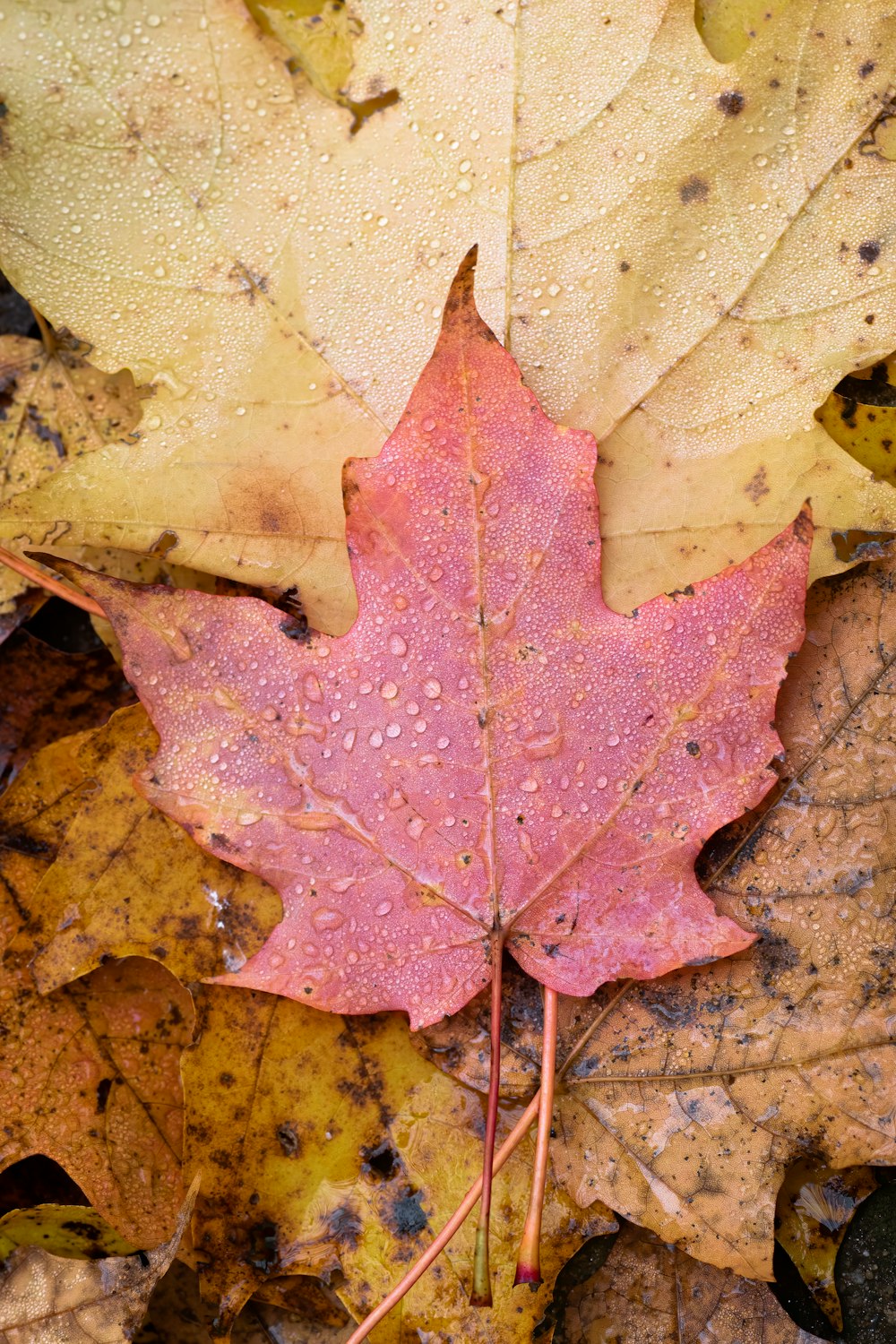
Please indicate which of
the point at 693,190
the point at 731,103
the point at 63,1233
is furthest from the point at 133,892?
the point at 731,103

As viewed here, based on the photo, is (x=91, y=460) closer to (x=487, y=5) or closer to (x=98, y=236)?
(x=98, y=236)

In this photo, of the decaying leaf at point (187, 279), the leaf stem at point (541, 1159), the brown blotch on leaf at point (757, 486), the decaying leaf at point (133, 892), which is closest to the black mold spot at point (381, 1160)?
the leaf stem at point (541, 1159)

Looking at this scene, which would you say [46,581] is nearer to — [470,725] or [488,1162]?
[470,725]

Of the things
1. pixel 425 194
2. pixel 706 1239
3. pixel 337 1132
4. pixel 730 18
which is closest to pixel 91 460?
pixel 425 194

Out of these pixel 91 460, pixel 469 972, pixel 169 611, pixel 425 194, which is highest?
pixel 425 194

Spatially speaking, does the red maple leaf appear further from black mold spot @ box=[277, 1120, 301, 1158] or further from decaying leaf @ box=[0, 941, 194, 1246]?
decaying leaf @ box=[0, 941, 194, 1246]

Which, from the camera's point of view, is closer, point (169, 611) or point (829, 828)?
point (169, 611)
